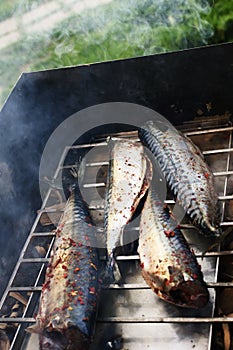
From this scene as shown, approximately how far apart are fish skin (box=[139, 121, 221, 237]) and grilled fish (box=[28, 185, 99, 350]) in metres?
0.77

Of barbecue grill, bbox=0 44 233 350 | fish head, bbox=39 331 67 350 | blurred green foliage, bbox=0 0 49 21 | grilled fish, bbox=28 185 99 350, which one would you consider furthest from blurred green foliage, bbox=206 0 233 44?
fish head, bbox=39 331 67 350

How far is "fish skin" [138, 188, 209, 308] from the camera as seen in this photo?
2.62 metres

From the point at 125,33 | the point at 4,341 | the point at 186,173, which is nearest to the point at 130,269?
the point at 186,173

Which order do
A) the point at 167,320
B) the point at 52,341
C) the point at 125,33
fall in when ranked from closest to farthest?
1. the point at 52,341
2. the point at 167,320
3. the point at 125,33

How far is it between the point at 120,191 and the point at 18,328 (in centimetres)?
131

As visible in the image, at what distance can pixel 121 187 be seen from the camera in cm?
354

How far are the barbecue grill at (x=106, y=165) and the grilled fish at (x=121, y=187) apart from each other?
0.16 m

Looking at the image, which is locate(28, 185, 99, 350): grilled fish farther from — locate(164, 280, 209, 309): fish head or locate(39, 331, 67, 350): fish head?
locate(164, 280, 209, 309): fish head

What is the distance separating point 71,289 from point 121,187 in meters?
1.06

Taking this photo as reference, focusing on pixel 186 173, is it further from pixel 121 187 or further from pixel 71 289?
pixel 71 289

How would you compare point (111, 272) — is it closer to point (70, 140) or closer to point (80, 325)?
point (80, 325)

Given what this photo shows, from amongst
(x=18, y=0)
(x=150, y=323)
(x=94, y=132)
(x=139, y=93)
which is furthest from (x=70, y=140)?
(x=18, y=0)

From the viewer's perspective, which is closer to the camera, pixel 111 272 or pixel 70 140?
→ pixel 111 272

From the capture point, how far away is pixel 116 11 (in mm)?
5598
